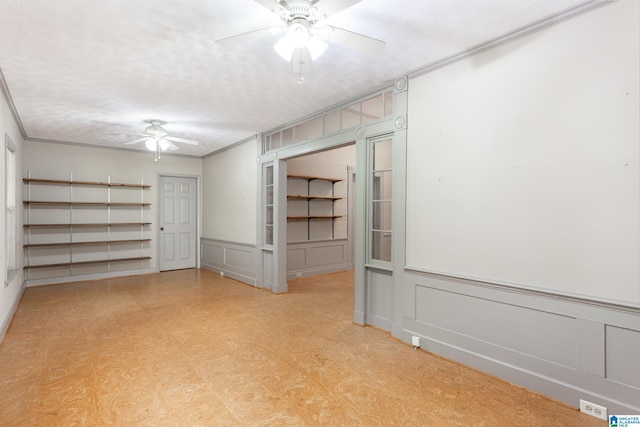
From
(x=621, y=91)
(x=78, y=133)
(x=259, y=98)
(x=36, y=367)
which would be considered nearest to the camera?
(x=621, y=91)

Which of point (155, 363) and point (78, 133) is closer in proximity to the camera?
point (155, 363)

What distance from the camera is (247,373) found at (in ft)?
9.05

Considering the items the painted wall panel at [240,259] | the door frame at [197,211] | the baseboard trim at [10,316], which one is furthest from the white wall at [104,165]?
the baseboard trim at [10,316]

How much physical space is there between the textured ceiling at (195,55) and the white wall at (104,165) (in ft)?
4.60

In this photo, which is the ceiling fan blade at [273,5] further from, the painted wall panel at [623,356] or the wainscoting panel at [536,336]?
the painted wall panel at [623,356]

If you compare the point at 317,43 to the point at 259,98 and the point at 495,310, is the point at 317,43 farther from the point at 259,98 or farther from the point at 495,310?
the point at 495,310

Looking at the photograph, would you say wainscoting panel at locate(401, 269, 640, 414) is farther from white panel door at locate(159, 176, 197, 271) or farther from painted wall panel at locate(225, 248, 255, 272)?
white panel door at locate(159, 176, 197, 271)

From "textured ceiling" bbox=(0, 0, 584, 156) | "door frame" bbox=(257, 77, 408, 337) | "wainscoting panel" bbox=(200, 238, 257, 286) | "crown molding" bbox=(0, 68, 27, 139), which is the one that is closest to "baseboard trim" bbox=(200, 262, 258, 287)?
"wainscoting panel" bbox=(200, 238, 257, 286)

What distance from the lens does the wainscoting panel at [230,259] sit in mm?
5992

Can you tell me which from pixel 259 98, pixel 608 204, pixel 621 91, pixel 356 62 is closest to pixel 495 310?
pixel 608 204

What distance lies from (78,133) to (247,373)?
5166 mm

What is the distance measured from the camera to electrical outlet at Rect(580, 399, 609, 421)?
210cm

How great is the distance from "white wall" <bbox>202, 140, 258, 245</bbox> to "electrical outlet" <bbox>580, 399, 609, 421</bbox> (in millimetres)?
4781

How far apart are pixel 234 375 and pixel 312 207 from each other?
4.37 metres
